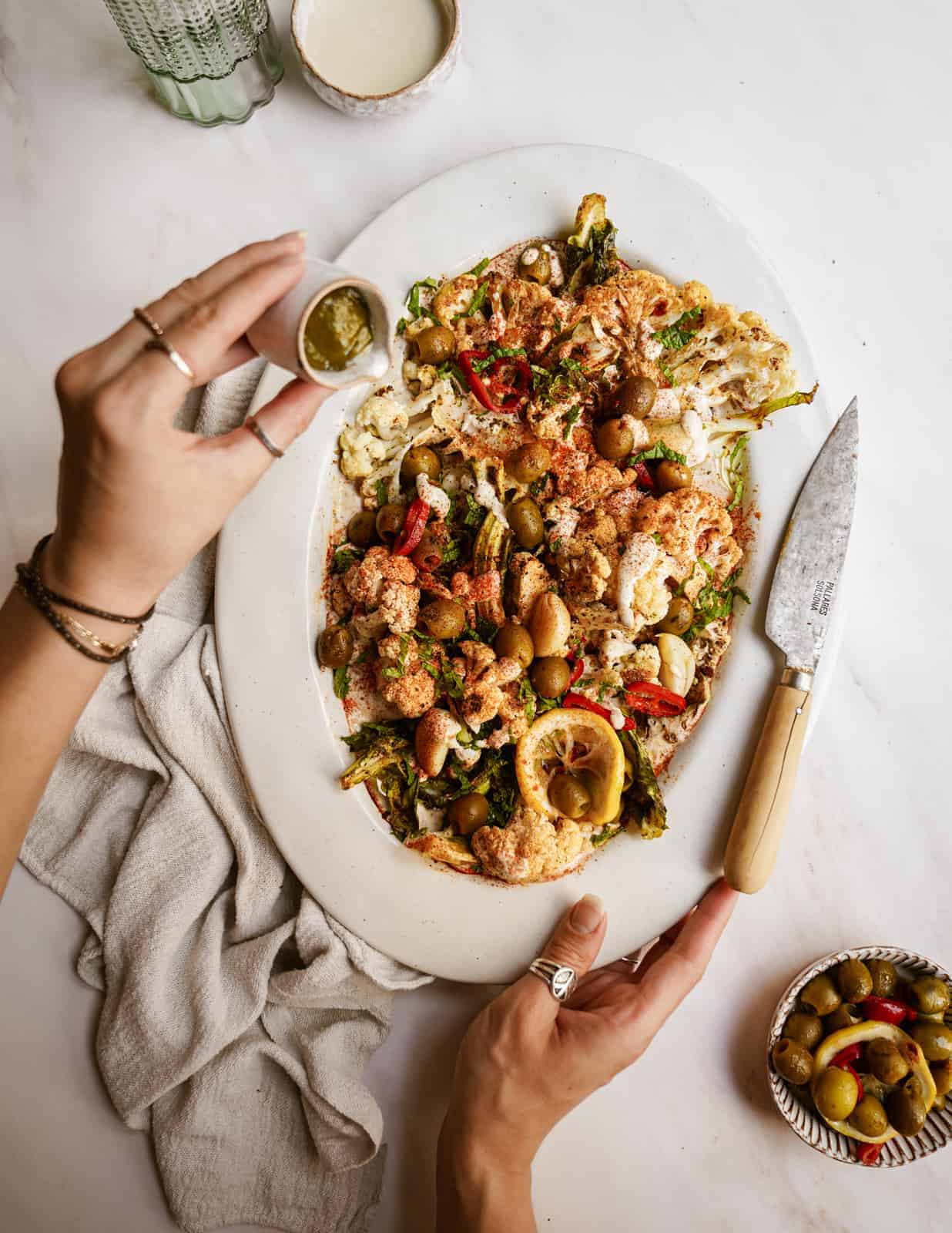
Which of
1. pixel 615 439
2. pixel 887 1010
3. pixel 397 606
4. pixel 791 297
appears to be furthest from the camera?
pixel 791 297

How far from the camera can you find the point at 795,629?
2.51m

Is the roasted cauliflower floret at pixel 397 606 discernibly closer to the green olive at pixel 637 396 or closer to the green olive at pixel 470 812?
Result: the green olive at pixel 470 812

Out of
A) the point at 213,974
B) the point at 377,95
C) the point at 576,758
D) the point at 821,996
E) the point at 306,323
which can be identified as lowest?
the point at 821,996

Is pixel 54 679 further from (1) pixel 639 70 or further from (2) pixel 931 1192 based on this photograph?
(2) pixel 931 1192

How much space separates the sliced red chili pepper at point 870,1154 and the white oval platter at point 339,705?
90 centimetres

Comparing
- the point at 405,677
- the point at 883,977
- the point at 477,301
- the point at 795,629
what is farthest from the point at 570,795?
the point at 477,301

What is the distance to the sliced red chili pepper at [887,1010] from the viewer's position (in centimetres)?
256

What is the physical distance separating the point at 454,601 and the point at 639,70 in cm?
199

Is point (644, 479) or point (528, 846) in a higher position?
point (644, 479)

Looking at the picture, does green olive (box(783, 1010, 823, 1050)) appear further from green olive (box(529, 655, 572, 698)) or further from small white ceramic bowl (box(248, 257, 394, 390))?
small white ceramic bowl (box(248, 257, 394, 390))

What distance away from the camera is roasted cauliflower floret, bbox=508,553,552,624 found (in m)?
2.44

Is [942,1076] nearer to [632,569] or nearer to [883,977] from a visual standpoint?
A: [883,977]

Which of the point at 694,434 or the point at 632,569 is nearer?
the point at 632,569

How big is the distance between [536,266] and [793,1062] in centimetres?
250
